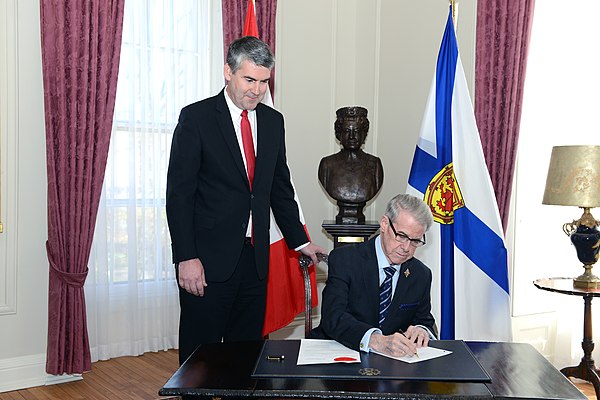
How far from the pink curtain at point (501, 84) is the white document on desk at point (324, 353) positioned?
236cm

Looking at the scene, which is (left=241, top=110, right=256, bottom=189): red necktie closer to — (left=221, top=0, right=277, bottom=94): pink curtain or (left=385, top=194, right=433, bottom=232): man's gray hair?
(left=385, top=194, right=433, bottom=232): man's gray hair

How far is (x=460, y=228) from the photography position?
3.42 metres

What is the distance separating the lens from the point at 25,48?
12.1 feet

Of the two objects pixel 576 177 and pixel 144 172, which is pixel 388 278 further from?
pixel 144 172

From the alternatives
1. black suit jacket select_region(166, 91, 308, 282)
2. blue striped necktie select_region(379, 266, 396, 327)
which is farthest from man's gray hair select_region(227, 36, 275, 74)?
blue striped necktie select_region(379, 266, 396, 327)

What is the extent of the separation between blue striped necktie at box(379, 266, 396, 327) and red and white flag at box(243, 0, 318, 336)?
4.46 ft

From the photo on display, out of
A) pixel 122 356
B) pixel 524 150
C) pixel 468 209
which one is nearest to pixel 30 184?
pixel 122 356

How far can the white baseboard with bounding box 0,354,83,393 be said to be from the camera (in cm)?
371

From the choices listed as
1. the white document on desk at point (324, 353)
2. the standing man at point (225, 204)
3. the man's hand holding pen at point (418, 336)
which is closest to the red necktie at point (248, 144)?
the standing man at point (225, 204)

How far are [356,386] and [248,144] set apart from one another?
1241 mm

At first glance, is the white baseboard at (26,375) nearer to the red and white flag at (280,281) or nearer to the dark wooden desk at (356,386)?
the red and white flag at (280,281)

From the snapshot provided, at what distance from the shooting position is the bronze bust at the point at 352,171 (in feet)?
13.6

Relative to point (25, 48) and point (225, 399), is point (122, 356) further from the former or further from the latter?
point (225, 399)

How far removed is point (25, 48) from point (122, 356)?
6.46 feet
